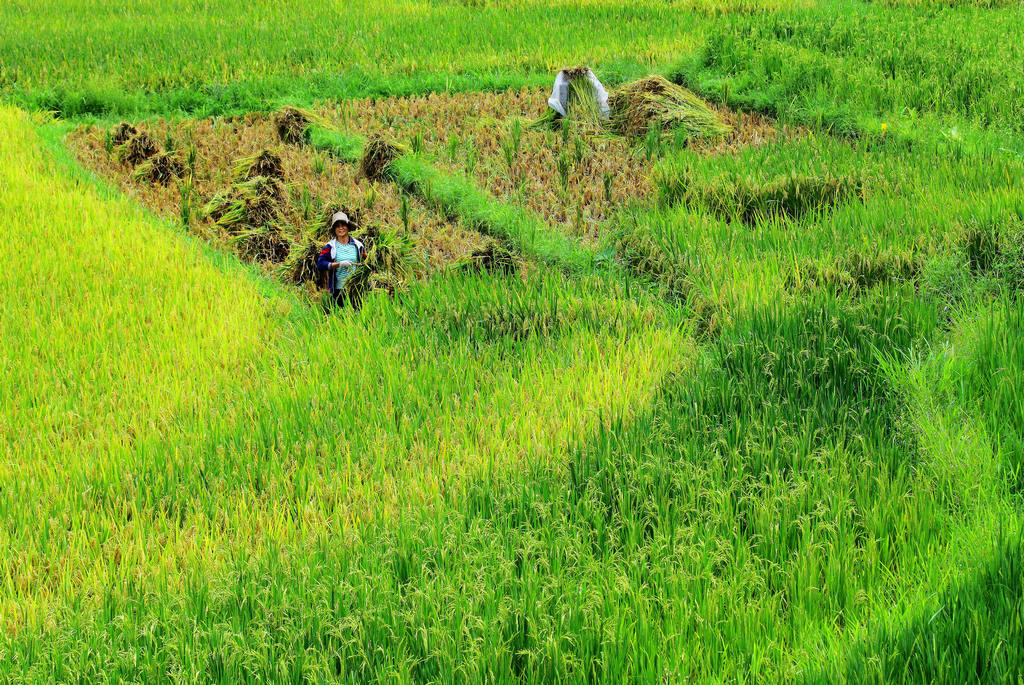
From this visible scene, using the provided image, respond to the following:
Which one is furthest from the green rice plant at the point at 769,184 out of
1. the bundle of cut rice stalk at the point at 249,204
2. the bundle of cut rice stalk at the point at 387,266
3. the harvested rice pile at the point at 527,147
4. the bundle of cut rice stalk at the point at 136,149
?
the bundle of cut rice stalk at the point at 136,149

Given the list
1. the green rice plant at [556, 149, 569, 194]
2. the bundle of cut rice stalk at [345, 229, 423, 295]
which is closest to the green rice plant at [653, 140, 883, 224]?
the green rice plant at [556, 149, 569, 194]

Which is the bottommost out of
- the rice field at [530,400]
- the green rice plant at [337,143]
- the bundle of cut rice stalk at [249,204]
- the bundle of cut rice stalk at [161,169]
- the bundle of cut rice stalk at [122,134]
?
the rice field at [530,400]

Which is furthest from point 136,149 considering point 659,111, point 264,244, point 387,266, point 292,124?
point 659,111

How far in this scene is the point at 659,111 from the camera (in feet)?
28.1

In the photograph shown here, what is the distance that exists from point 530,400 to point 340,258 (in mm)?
2177

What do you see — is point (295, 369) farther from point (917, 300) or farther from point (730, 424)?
point (917, 300)

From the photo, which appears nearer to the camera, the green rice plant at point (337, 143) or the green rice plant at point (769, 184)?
the green rice plant at point (769, 184)

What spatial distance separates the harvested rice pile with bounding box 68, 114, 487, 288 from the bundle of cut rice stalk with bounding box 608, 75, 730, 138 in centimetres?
261

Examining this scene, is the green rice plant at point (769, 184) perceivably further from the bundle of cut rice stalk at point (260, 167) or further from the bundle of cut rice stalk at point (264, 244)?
the bundle of cut rice stalk at point (260, 167)

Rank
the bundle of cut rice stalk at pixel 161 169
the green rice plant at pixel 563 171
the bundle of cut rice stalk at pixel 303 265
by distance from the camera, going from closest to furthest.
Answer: the bundle of cut rice stalk at pixel 303 265 < the green rice plant at pixel 563 171 < the bundle of cut rice stalk at pixel 161 169

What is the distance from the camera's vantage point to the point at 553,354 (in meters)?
4.44

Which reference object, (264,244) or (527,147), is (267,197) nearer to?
(264,244)

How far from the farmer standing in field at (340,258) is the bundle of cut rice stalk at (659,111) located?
371 cm

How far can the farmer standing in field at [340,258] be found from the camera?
5598 millimetres
